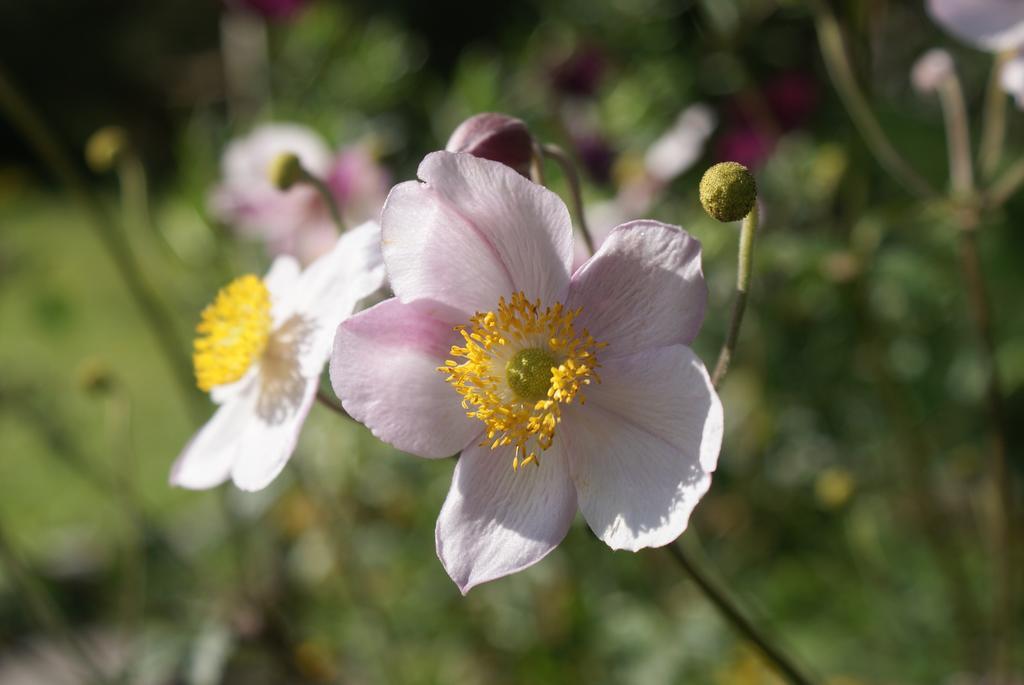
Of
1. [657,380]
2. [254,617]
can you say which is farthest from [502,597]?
[657,380]

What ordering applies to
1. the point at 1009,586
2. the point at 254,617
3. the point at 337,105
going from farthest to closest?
1. the point at 337,105
2. the point at 254,617
3. the point at 1009,586

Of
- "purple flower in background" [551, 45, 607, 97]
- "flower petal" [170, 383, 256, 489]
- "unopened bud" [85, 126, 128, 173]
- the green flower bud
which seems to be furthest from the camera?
"purple flower in background" [551, 45, 607, 97]

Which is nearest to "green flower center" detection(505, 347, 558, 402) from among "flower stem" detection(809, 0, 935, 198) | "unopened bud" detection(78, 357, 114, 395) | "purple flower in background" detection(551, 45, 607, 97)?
"flower stem" detection(809, 0, 935, 198)

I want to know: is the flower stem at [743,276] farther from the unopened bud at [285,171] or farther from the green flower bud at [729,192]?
the unopened bud at [285,171]

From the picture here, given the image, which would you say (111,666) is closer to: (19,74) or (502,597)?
(502,597)

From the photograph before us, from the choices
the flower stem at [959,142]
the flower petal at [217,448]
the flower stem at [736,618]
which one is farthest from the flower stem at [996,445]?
the flower petal at [217,448]

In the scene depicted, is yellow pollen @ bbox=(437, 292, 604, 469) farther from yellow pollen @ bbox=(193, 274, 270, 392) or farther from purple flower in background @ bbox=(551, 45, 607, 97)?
purple flower in background @ bbox=(551, 45, 607, 97)
